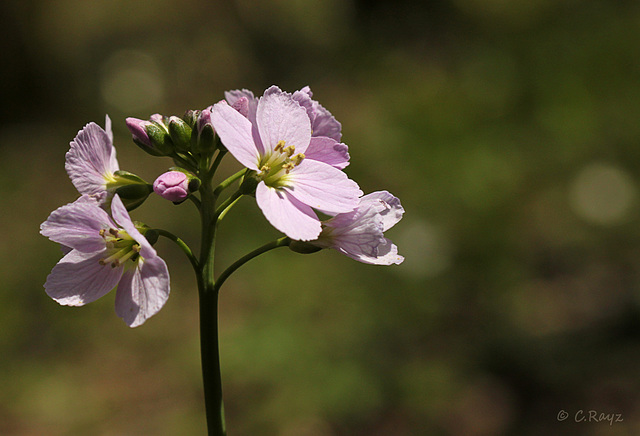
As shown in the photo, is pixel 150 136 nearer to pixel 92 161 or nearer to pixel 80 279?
pixel 92 161

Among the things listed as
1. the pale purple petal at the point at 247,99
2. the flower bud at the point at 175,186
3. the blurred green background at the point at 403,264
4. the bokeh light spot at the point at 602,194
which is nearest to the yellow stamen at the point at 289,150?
the pale purple petal at the point at 247,99

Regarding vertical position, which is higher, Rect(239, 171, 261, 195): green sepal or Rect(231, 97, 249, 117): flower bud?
Rect(231, 97, 249, 117): flower bud

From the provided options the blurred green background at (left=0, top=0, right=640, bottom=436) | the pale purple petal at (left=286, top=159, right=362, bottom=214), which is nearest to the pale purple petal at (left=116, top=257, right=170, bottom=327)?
the pale purple petal at (left=286, top=159, right=362, bottom=214)

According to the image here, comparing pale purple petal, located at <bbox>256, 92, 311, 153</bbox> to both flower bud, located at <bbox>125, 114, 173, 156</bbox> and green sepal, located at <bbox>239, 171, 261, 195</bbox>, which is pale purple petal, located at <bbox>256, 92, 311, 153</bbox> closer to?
green sepal, located at <bbox>239, 171, 261, 195</bbox>

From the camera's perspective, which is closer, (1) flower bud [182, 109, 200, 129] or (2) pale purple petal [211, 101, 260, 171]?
(2) pale purple petal [211, 101, 260, 171]

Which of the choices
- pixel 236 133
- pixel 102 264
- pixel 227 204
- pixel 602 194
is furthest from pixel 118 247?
pixel 602 194

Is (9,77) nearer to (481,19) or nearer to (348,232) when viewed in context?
(481,19)
